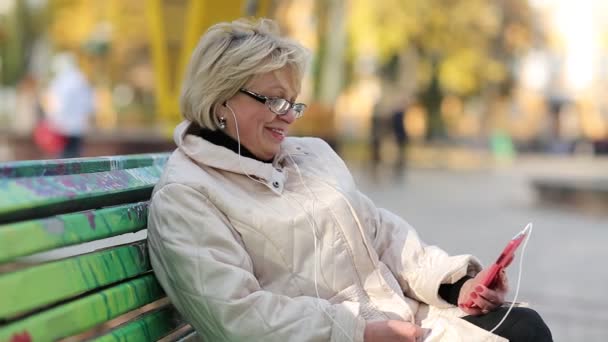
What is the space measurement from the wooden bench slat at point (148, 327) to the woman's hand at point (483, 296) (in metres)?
0.83

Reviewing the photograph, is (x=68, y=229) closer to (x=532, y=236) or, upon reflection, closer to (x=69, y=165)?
(x=69, y=165)

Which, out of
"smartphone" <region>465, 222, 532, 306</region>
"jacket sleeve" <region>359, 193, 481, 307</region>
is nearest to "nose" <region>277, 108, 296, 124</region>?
"jacket sleeve" <region>359, 193, 481, 307</region>

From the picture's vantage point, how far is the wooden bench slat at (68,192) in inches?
72.5

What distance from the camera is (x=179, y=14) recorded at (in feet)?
30.8

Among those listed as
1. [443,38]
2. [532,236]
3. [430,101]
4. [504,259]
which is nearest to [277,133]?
[504,259]

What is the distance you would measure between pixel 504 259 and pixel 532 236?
8568 millimetres

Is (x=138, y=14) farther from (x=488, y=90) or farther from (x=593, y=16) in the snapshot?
(x=593, y=16)

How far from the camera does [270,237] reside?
2535 mm

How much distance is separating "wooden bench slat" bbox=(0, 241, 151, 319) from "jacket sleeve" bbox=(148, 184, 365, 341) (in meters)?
0.08

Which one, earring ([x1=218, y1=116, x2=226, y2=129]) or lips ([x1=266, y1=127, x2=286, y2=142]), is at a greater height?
earring ([x1=218, y1=116, x2=226, y2=129])

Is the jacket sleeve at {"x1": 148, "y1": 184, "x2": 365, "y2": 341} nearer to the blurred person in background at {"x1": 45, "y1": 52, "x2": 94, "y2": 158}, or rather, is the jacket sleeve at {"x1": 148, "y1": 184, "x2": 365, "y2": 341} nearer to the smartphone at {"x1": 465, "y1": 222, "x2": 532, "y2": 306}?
the smartphone at {"x1": 465, "y1": 222, "x2": 532, "y2": 306}

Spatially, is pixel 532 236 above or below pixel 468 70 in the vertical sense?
above

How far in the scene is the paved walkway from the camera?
6.41 meters

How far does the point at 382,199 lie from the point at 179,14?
6.99 meters
